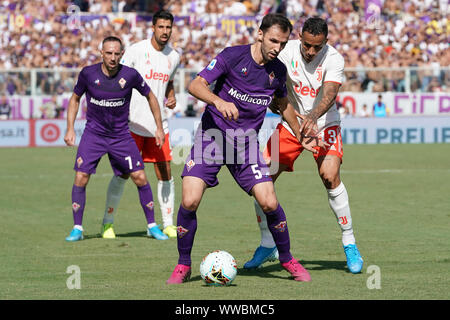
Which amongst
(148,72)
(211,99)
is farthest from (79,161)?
(211,99)

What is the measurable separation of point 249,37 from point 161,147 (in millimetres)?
22392

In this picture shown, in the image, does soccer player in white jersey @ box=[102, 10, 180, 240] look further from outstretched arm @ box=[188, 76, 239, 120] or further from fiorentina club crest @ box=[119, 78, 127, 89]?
outstretched arm @ box=[188, 76, 239, 120]

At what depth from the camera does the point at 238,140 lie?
7734 millimetres

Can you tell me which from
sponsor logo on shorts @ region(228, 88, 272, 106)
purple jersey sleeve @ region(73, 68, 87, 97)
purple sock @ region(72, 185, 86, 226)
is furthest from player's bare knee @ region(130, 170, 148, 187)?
sponsor logo on shorts @ region(228, 88, 272, 106)

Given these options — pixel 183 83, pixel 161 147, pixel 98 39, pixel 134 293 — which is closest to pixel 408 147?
pixel 183 83

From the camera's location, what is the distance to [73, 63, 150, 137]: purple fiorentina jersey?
10422 millimetres

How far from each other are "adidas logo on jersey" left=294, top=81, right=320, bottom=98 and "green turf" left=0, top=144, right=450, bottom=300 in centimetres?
172

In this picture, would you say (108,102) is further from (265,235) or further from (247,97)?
(247,97)

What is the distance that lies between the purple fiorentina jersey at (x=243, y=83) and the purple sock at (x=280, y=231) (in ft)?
2.64

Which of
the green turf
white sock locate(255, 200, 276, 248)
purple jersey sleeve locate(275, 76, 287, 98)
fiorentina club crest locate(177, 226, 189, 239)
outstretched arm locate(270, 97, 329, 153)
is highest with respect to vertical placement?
purple jersey sleeve locate(275, 76, 287, 98)

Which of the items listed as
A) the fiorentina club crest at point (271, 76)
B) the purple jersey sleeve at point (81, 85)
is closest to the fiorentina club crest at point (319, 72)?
the fiorentina club crest at point (271, 76)

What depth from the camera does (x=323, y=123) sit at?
8.69 meters

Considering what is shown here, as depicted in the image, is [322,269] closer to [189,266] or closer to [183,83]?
[189,266]

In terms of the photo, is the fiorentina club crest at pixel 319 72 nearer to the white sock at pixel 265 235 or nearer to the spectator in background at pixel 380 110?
the white sock at pixel 265 235
